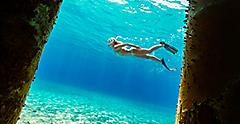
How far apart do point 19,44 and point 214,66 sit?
65cm

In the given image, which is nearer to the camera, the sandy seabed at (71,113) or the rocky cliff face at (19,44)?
the rocky cliff face at (19,44)

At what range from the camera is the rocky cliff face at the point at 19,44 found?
2.92 ft

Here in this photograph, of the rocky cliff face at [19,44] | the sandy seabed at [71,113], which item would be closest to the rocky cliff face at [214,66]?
the rocky cliff face at [19,44]

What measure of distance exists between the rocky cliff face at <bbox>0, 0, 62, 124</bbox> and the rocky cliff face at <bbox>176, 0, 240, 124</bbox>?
548 mm

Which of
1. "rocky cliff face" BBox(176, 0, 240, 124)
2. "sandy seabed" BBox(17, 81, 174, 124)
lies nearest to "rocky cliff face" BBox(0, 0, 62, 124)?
"rocky cliff face" BBox(176, 0, 240, 124)

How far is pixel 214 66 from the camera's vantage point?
933 millimetres

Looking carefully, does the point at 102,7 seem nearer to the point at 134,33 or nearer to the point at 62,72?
the point at 134,33

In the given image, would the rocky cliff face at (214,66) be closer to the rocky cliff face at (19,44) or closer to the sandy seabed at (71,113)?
the rocky cliff face at (19,44)

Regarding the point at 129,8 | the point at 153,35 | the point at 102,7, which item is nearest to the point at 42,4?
the point at 129,8

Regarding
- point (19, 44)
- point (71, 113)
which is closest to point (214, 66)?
point (19, 44)

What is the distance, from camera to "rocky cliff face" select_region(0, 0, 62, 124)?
35.0 inches

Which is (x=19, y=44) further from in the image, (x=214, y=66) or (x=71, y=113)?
(x=71, y=113)

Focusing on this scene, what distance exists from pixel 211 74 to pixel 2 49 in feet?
2.24

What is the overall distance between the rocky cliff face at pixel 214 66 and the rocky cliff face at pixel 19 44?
55 cm
